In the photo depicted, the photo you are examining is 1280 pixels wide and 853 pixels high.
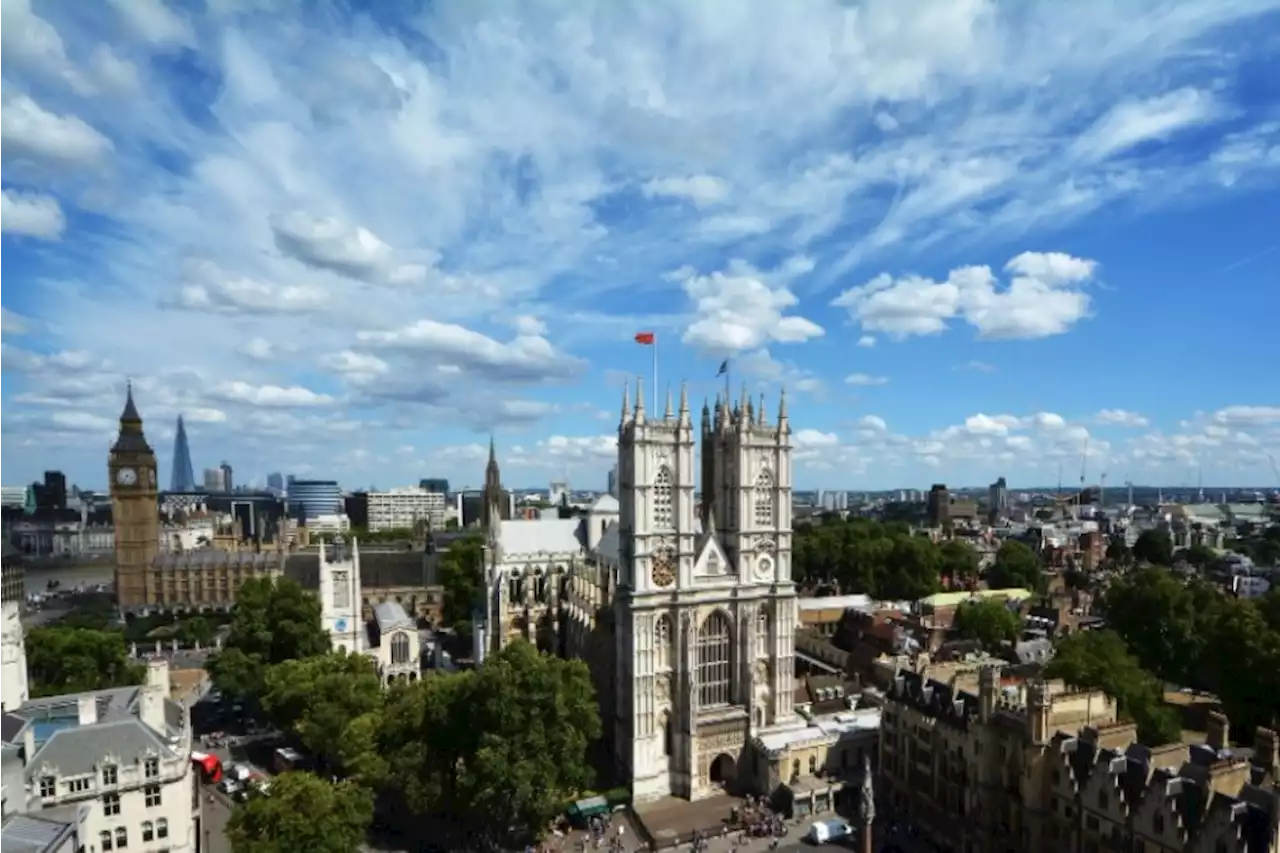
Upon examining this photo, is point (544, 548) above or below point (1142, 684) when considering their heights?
above

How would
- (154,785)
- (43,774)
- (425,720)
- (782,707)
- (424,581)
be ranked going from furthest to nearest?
(424,581) < (782,707) < (425,720) < (154,785) < (43,774)

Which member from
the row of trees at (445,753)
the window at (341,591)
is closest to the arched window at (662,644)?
the row of trees at (445,753)

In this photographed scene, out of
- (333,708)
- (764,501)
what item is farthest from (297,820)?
(764,501)

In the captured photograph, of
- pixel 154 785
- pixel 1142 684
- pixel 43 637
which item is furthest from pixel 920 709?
pixel 43 637

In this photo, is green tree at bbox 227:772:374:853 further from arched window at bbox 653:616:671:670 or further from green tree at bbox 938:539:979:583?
green tree at bbox 938:539:979:583

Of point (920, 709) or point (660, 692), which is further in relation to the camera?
point (660, 692)

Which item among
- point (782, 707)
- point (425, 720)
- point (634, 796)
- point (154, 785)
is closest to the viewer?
point (154, 785)

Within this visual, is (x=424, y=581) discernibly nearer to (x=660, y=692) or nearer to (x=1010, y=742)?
(x=660, y=692)

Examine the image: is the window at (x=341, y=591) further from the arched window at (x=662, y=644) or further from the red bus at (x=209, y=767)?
the arched window at (x=662, y=644)
